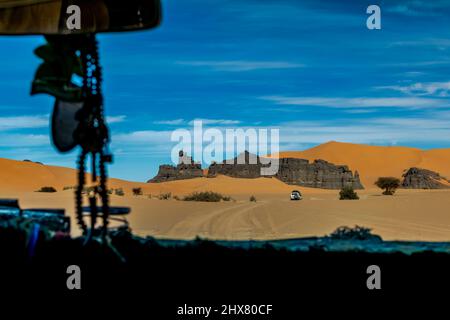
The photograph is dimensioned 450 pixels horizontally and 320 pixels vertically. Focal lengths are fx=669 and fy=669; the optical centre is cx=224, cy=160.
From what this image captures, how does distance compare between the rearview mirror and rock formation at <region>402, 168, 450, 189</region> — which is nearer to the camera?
the rearview mirror

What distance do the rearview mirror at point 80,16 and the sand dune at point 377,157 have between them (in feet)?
384

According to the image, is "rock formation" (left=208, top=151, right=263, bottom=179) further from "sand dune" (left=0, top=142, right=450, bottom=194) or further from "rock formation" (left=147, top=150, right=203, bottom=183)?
"sand dune" (left=0, top=142, right=450, bottom=194)

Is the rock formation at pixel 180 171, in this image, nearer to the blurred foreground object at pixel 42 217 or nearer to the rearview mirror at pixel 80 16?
the blurred foreground object at pixel 42 217

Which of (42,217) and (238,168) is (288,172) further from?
(42,217)

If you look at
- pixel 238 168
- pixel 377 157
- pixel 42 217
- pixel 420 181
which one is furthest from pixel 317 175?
pixel 42 217

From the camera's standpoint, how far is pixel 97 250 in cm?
668

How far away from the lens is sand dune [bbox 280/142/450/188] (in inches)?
5022

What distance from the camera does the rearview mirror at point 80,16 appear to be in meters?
6.81

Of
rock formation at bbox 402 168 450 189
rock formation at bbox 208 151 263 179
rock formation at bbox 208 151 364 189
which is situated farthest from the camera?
rock formation at bbox 208 151 263 179

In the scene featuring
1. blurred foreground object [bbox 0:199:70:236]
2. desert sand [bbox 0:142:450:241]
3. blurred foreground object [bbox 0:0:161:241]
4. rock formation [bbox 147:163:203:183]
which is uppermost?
rock formation [bbox 147:163:203:183]

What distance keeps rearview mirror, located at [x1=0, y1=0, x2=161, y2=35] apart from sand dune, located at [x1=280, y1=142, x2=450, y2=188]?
11694 centimetres

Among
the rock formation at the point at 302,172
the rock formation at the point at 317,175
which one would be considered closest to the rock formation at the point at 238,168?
the rock formation at the point at 302,172

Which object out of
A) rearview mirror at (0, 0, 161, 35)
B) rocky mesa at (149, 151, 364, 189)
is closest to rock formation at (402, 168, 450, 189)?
rocky mesa at (149, 151, 364, 189)
